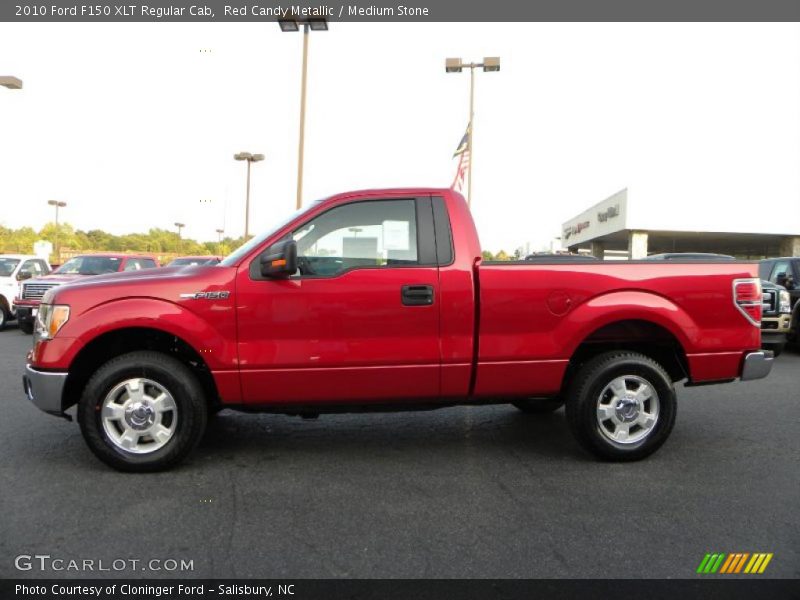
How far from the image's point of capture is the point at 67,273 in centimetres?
1277

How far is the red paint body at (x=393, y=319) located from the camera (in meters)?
3.91

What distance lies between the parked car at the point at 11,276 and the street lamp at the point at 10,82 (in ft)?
16.5

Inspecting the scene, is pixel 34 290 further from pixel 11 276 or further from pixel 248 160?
pixel 248 160

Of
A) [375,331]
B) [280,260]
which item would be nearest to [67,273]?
[280,260]

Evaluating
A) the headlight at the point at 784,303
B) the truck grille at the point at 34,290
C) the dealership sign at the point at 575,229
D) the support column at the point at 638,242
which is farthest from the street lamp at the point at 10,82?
the dealership sign at the point at 575,229

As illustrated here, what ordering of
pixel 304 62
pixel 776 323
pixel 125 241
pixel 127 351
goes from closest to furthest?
1. pixel 127 351
2. pixel 776 323
3. pixel 304 62
4. pixel 125 241


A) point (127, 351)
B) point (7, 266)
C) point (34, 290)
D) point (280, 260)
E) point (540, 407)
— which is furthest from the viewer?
point (7, 266)

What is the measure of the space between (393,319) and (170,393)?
1633mm

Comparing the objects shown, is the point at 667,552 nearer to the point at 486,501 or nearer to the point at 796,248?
the point at 486,501

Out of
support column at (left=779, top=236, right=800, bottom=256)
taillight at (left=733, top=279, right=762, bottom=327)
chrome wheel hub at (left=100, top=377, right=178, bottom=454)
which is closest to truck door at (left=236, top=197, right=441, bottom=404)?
chrome wheel hub at (left=100, top=377, right=178, bottom=454)

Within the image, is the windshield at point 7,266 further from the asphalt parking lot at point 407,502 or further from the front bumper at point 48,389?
the front bumper at point 48,389

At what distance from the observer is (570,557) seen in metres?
2.84

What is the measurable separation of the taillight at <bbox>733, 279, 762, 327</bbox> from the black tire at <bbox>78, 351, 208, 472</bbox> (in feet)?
13.2
